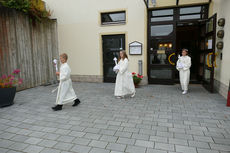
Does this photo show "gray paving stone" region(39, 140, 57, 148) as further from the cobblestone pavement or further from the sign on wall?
the sign on wall

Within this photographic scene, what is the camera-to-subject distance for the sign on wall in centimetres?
794

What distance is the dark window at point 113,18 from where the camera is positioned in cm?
821

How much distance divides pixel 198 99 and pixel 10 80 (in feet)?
19.1

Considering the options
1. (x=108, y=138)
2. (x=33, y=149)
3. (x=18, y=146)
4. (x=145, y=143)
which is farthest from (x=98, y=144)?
(x=18, y=146)

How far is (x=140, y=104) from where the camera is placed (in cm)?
509

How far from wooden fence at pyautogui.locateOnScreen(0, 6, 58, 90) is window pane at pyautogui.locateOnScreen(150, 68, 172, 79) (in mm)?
5022

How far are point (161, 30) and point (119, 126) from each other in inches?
222

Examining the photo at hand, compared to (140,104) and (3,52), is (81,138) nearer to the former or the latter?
(140,104)

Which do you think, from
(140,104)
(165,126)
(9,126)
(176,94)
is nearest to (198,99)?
(176,94)

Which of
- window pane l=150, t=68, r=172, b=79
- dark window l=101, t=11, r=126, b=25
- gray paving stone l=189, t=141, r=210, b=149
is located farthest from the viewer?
dark window l=101, t=11, r=126, b=25

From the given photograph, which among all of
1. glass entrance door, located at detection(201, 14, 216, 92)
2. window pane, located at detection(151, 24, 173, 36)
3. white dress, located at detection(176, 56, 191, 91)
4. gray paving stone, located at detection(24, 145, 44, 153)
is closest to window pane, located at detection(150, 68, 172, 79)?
white dress, located at detection(176, 56, 191, 91)

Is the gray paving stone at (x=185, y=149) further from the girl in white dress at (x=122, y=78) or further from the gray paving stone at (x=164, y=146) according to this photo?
the girl in white dress at (x=122, y=78)

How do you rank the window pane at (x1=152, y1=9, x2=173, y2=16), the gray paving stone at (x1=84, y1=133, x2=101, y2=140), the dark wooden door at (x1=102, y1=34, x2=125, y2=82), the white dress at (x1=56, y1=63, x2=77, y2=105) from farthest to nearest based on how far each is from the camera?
the dark wooden door at (x1=102, y1=34, x2=125, y2=82) < the window pane at (x1=152, y1=9, x2=173, y2=16) < the white dress at (x1=56, y1=63, x2=77, y2=105) < the gray paving stone at (x1=84, y1=133, x2=101, y2=140)

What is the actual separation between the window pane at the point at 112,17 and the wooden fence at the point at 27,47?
2.61m
